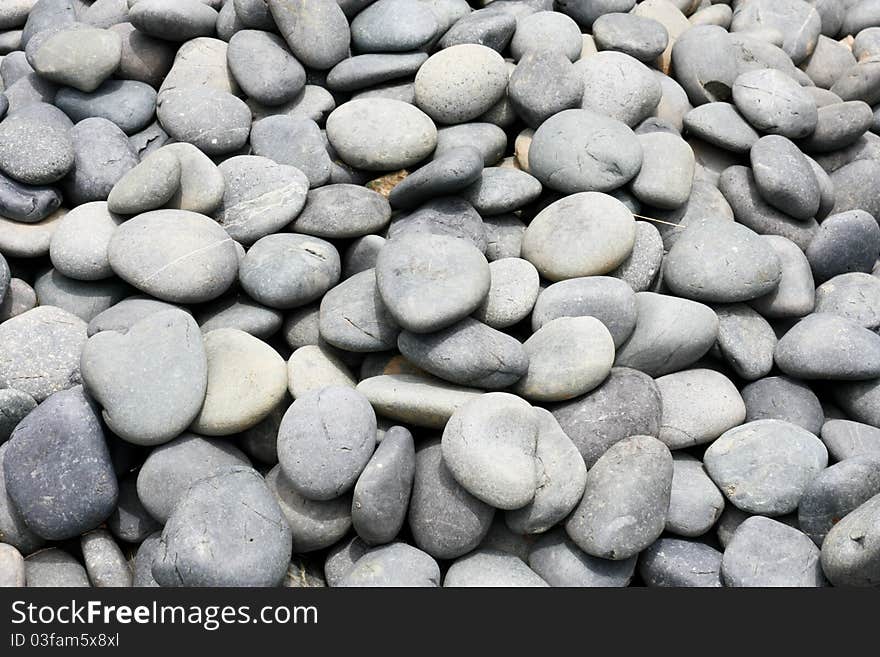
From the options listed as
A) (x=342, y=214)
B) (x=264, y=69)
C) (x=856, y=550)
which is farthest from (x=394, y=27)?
(x=856, y=550)

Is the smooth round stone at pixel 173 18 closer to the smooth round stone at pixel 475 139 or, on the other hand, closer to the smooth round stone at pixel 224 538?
the smooth round stone at pixel 475 139

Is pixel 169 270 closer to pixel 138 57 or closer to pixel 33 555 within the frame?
pixel 33 555

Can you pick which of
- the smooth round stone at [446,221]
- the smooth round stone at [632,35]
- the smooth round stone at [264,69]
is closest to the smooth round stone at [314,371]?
the smooth round stone at [446,221]

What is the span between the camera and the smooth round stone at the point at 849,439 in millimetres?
2477

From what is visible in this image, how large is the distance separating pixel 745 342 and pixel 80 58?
2.45 m

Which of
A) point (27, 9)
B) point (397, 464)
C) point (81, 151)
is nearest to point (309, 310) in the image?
point (397, 464)

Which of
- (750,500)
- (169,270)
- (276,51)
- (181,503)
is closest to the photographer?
(181,503)

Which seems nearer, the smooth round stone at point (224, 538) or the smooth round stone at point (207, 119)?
the smooth round stone at point (224, 538)

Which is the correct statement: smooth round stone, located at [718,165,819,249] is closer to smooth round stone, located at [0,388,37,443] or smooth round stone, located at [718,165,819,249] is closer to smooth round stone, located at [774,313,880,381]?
smooth round stone, located at [774,313,880,381]

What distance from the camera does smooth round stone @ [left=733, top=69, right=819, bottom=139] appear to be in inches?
125

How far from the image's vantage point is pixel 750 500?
2.35m

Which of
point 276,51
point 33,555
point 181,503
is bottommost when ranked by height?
point 33,555

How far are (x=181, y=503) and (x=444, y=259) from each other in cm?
95

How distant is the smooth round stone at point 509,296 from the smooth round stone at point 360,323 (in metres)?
0.27
